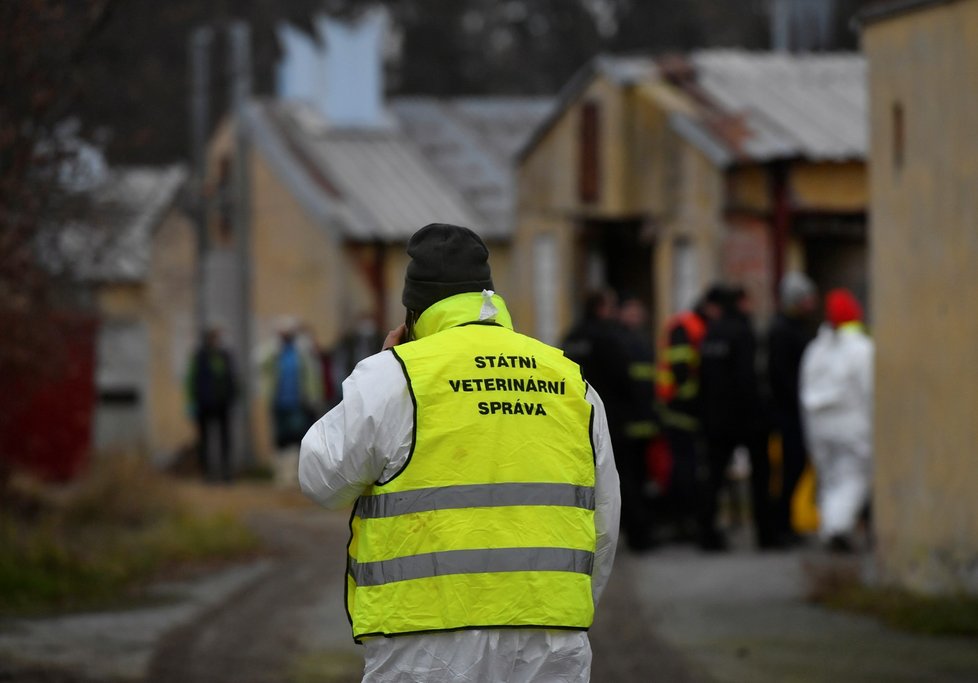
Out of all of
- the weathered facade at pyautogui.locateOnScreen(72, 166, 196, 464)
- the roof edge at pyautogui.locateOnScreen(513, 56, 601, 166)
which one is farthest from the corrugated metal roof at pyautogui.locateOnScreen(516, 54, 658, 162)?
the weathered facade at pyautogui.locateOnScreen(72, 166, 196, 464)

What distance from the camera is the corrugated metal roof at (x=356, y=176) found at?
969 inches

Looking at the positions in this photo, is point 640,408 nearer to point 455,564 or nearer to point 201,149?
point 455,564

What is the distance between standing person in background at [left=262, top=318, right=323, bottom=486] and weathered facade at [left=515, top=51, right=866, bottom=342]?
9.24 ft

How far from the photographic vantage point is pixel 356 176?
84.3 feet

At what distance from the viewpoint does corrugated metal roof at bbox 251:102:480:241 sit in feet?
80.8

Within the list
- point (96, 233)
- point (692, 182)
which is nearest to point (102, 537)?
point (96, 233)

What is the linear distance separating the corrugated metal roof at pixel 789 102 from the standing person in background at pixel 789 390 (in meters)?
3.78

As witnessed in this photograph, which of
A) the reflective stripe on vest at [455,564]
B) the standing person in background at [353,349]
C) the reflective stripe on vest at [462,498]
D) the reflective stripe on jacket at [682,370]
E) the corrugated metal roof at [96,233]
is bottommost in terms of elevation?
the standing person in background at [353,349]

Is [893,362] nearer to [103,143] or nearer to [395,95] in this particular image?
[103,143]

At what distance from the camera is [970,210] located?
30.0 ft

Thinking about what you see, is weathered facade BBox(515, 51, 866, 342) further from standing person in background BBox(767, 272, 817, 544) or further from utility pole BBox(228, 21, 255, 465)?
utility pole BBox(228, 21, 255, 465)

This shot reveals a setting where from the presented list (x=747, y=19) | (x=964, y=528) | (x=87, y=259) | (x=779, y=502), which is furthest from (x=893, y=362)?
(x=747, y=19)

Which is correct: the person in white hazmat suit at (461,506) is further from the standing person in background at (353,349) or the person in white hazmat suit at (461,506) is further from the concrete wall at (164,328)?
the concrete wall at (164,328)

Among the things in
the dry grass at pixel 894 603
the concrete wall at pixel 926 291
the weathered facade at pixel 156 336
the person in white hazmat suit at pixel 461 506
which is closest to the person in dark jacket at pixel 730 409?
the dry grass at pixel 894 603
